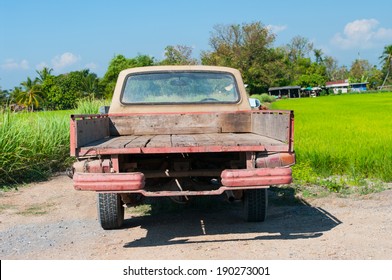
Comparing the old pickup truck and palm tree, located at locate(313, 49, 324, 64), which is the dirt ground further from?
palm tree, located at locate(313, 49, 324, 64)

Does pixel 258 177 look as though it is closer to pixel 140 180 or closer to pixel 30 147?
pixel 140 180

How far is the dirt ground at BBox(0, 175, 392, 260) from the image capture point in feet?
15.7

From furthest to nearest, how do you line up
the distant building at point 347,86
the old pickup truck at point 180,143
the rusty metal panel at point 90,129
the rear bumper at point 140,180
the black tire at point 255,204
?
the distant building at point 347,86 → the black tire at point 255,204 → the rusty metal panel at point 90,129 → the old pickup truck at point 180,143 → the rear bumper at point 140,180

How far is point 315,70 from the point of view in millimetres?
103938

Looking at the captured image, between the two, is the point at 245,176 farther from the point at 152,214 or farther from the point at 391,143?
the point at 391,143

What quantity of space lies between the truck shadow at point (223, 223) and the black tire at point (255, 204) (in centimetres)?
11

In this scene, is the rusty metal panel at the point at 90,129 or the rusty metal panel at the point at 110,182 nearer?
the rusty metal panel at the point at 110,182

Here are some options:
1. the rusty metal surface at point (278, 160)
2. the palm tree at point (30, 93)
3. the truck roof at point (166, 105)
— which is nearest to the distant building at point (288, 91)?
the palm tree at point (30, 93)

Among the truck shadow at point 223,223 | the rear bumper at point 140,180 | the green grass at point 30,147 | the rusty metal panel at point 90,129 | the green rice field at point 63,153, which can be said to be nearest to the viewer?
the rear bumper at point 140,180

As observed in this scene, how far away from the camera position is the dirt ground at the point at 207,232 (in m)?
4.80

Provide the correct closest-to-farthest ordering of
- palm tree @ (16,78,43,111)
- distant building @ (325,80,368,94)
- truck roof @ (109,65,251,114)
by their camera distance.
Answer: truck roof @ (109,65,251,114) < palm tree @ (16,78,43,111) < distant building @ (325,80,368,94)

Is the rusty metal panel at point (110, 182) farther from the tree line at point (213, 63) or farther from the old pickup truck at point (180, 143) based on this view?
the tree line at point (213, 63)

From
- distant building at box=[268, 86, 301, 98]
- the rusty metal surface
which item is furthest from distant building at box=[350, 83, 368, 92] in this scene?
the rusty metal surface

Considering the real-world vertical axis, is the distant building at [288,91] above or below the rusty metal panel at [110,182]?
below
